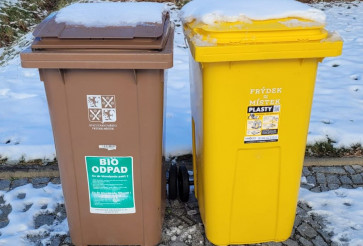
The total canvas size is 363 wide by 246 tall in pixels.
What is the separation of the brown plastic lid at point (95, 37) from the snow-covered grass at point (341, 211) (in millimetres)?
1987

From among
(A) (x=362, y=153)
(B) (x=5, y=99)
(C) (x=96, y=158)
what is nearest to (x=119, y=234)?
(C) (x=96, y=158)

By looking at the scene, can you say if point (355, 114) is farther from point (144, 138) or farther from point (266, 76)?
point (144, 138)

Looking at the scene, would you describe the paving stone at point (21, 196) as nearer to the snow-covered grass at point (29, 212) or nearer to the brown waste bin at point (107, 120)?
the snow-covered grass at point (29, 212)

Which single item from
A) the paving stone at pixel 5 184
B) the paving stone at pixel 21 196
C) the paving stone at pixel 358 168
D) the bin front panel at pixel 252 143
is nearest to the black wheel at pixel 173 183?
the bin front panel at pixel 252 143

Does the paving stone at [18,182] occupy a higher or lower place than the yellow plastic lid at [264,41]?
lower

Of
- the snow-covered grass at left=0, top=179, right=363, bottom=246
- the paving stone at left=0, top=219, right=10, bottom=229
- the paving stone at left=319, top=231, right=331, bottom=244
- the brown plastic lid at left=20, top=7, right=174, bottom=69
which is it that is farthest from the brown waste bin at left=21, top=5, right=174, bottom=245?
the paving stone at left=319, top=231, right=331, bottom=244

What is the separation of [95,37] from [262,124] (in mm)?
1124

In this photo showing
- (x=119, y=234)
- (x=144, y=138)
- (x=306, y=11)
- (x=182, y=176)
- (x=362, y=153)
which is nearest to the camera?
(x=306, y=11)

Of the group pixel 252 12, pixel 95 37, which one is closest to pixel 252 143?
pixel 252 12

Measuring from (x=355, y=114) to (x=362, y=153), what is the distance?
2.45ft

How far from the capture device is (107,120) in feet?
7.79

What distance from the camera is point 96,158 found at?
2.51 meters

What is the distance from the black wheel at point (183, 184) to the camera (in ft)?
10.7

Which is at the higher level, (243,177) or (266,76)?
(266,76)
